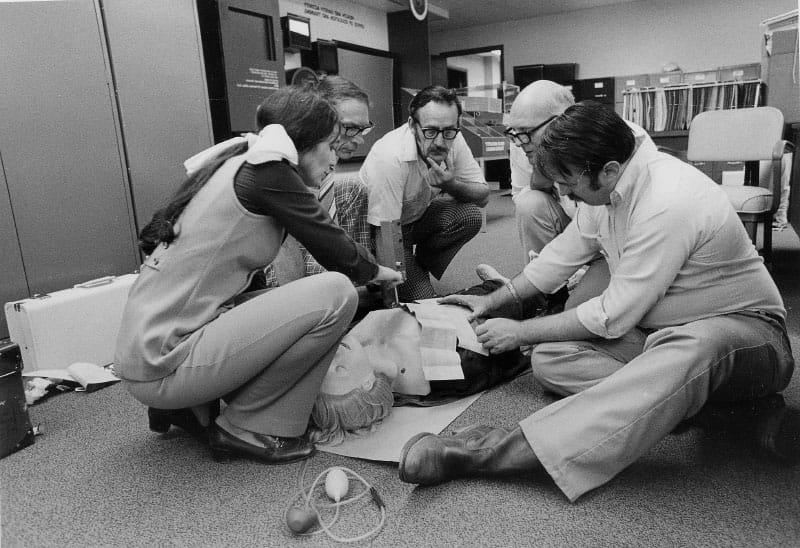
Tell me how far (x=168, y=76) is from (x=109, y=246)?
916mm

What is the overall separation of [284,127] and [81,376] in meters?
1.24

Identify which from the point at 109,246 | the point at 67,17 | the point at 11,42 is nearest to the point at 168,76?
the point at 67,17

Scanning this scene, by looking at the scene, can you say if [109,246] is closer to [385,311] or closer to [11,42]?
[11,42]

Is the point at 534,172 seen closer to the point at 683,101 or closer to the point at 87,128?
the point at 87,128

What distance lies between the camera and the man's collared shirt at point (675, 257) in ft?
4.10

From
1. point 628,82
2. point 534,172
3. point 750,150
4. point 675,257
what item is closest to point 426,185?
point 534,172

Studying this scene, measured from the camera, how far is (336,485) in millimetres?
1214

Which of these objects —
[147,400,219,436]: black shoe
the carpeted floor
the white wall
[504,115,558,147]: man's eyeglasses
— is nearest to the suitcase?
the carpeted floor

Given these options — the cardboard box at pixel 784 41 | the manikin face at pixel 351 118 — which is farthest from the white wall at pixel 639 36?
the manikin face at pixel 351 118

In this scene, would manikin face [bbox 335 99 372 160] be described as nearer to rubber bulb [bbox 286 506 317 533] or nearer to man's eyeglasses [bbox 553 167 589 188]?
man's eyeglasses [bbox 553 167 589 188]

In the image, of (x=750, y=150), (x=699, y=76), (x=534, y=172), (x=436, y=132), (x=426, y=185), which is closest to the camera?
(x=436, y=132)

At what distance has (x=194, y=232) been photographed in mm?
1251

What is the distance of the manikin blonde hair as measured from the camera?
146cm

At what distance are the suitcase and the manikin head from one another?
1.15 m
